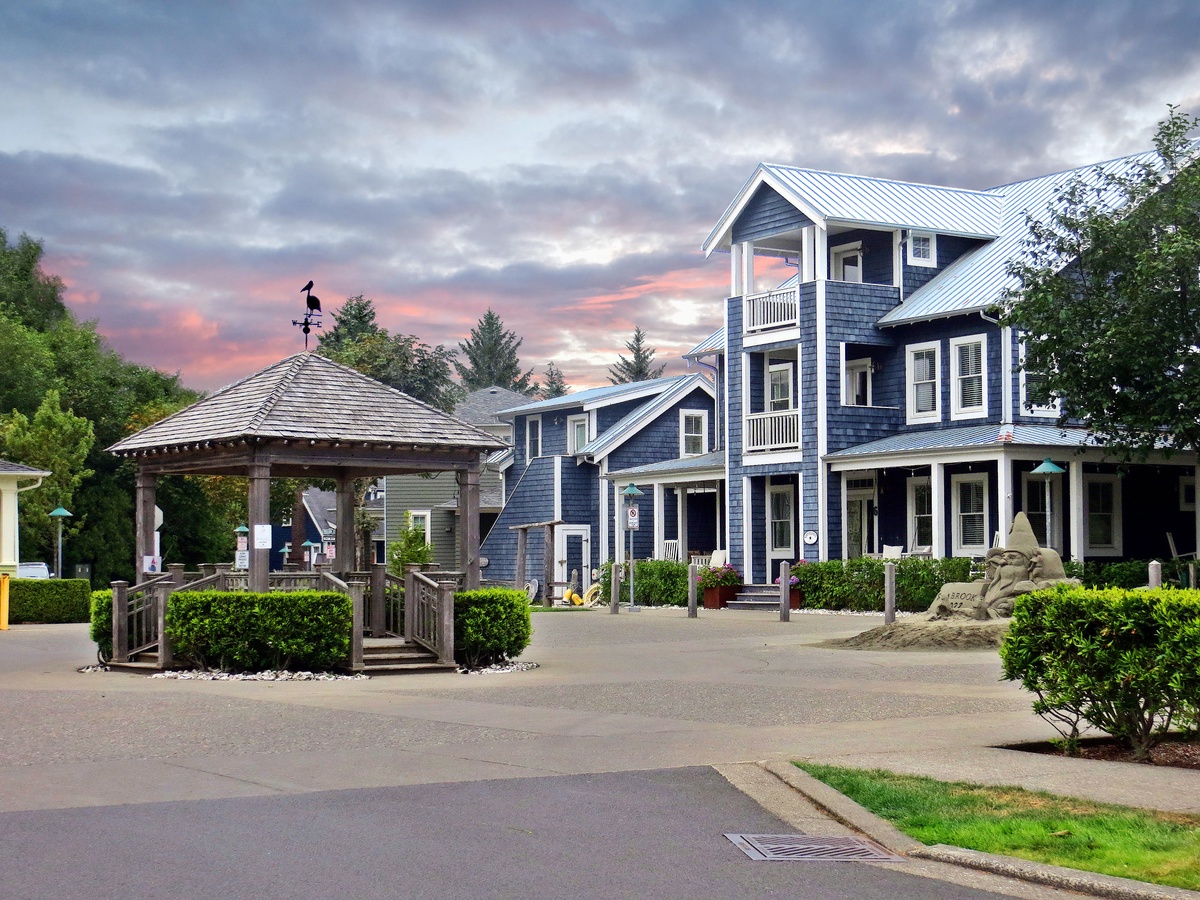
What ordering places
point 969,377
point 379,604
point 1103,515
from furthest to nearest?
point 1103,515 < point 969,377 < point 379,604

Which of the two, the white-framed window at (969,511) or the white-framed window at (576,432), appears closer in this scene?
the white-framed window at (969,511)

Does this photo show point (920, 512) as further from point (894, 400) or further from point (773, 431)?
point (773, 431)

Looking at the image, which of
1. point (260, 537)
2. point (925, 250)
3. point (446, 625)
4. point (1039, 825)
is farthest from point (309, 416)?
point (925, 250)

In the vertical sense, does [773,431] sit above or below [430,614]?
above

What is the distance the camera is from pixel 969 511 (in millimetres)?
35438

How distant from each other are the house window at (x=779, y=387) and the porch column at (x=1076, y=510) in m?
9.10

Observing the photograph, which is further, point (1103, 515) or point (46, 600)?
point (1103, 515)

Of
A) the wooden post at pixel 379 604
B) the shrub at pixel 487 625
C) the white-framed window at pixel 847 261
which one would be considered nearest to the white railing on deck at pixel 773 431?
the white-framed window at pixel 847 261

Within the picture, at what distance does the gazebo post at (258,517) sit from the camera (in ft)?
61.3

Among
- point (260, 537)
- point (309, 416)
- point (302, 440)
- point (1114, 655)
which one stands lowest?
point (1114, 655)

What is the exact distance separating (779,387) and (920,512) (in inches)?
219

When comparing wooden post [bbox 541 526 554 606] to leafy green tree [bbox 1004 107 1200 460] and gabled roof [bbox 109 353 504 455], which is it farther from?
gabled roof [bbox 109 353 504 455]

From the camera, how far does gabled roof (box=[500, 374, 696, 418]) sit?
163 feet

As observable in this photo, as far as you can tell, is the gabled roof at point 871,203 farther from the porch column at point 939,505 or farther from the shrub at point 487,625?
the shrub at point 487,625
